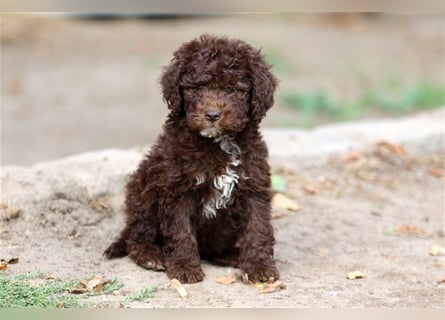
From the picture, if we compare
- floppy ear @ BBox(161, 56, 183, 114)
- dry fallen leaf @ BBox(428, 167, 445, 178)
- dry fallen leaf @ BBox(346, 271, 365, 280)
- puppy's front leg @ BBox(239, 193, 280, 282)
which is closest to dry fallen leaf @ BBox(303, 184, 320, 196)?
dry fallen leaf @ BBox(428, 167, 445, 178)

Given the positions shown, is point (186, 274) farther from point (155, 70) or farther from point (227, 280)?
point (155, 70)

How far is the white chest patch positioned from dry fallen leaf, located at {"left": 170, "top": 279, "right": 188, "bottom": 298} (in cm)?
61

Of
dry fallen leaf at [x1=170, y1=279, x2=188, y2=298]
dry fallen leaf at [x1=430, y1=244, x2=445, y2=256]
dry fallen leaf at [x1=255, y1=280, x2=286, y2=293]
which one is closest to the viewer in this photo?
dry fallen leaf at [x1=170, y1=279, x2=188, y2=298]

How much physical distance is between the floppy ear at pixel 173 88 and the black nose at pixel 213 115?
382mm

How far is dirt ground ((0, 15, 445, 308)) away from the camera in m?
6.62

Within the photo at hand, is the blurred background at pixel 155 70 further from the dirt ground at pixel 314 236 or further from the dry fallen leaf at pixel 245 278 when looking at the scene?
the dry fallen leaf at pixel 245 278

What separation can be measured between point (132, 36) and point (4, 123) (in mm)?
5395

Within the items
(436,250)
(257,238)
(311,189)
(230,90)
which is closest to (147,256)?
(257,238)

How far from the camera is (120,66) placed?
15672 mm

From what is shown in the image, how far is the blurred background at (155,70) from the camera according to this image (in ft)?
42.6

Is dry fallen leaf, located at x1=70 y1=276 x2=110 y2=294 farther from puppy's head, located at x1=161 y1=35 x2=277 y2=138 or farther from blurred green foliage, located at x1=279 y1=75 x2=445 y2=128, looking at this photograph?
blurred green foliage, located at x1=279 y1=75 x2=445 y2=128

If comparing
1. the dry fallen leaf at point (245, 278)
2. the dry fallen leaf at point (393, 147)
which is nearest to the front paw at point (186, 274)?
the dry fallen leaf at point (245, 278)

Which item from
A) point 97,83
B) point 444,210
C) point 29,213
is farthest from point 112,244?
point 97,83

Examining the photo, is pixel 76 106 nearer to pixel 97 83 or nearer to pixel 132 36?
pixel 97 83
